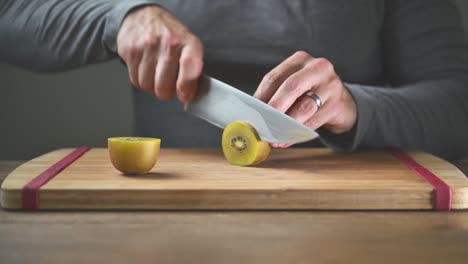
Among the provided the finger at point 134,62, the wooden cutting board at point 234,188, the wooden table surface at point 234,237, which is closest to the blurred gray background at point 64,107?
the finger at point 134,62

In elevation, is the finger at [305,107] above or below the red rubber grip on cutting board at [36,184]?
above

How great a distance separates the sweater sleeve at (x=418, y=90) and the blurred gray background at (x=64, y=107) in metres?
1.14

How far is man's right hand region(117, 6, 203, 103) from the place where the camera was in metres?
1.36

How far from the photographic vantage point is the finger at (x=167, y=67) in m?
1.37

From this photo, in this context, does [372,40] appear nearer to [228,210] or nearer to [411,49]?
[411,49]

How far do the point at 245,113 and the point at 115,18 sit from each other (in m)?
0.36

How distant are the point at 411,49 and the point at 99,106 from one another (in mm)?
1301

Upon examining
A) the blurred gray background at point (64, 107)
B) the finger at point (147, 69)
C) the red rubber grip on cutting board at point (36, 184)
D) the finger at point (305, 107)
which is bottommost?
the blurred gray background at point (64, 107)

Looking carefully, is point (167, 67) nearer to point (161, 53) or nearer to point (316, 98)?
point (161, 53)

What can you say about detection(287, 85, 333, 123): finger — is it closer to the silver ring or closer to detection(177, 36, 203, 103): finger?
the silver ring

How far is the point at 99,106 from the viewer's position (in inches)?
105

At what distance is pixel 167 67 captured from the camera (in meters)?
1.37

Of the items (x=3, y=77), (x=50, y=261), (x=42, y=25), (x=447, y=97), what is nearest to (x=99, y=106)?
(x=3, y=77)

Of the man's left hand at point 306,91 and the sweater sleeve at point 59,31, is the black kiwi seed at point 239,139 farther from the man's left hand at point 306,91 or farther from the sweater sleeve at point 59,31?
the sweater sleeve at point 59,31
